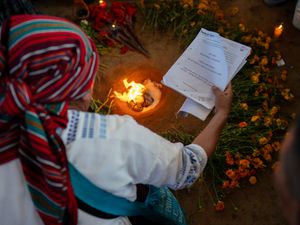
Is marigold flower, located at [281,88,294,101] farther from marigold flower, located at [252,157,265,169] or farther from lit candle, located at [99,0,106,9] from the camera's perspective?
lit candle, located at [99,0,106,9]

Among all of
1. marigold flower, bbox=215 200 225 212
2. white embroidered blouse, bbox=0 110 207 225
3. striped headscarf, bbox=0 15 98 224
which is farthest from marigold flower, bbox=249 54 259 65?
striped headscarf, bbox=0 15 98 224

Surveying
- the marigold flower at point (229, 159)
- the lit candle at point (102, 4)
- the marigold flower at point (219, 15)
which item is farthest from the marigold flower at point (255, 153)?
the lit candle at point (102, 4)

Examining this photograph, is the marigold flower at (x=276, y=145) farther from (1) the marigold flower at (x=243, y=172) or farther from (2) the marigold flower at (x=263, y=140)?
(1) the marigold flower at (x=243, y=172)

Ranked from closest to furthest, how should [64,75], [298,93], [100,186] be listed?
[64,75], [100,186], [298,93]

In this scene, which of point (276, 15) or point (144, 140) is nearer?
point (144, 140)

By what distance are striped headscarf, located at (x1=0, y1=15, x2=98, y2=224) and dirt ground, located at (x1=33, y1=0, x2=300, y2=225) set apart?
112 cm

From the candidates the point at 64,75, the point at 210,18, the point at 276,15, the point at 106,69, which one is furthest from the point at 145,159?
the point at 276,15

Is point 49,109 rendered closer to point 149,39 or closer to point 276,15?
point 149,39

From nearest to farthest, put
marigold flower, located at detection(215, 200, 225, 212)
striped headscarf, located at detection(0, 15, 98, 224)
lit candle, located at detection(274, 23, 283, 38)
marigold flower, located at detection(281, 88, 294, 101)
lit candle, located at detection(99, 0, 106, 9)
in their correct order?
striped headscarf, located at detection(0, 15, 98, 224) → marigold flower, located at detection(215, 200, 225, 212) → marigold flower, located at detection(281, 88, 294, 101) → lit candle, located at detection(274, 23, 283, 38) → lit candle, located at detection(99, 0, 106, 9)

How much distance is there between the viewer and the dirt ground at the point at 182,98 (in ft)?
6.43

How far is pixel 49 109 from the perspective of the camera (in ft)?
3.21

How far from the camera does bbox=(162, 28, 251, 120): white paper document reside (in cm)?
173

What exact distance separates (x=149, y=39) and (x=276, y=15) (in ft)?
3.09

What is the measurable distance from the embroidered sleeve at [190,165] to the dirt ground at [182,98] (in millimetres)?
717
